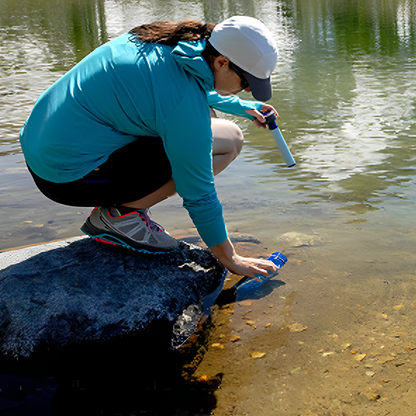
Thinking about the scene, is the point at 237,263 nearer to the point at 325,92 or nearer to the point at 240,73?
the point at 240,73

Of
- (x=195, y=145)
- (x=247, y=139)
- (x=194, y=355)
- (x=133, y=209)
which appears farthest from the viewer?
(x=247, y=139)

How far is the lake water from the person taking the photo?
2135 millimetres

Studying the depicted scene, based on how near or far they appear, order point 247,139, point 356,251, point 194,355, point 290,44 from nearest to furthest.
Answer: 1. point 194,355
2. point 356,251
3. point 247,139
4. point 290,44

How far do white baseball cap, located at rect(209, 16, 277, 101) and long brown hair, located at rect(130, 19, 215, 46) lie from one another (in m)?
0.09

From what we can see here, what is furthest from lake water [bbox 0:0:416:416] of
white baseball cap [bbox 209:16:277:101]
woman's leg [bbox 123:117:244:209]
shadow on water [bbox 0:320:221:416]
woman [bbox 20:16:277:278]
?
white baseball cap [bbox 209:16:277:101]

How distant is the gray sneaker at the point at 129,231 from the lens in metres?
2.68

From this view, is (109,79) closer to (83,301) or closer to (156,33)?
(156,33)

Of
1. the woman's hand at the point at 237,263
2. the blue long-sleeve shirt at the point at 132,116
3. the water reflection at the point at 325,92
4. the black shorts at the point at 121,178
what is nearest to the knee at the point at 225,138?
the black shorts at the point at 121,178

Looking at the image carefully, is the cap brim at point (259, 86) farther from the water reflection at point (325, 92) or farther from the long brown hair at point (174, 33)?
the water reflection at point (325, 92)

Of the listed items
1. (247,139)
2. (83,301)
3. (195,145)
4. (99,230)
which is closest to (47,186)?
(99,230)

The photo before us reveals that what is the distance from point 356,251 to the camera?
322 cm

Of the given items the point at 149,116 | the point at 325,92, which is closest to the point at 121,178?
the point at 149,116

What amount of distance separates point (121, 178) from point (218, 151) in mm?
638

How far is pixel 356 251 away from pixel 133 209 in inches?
59.9
